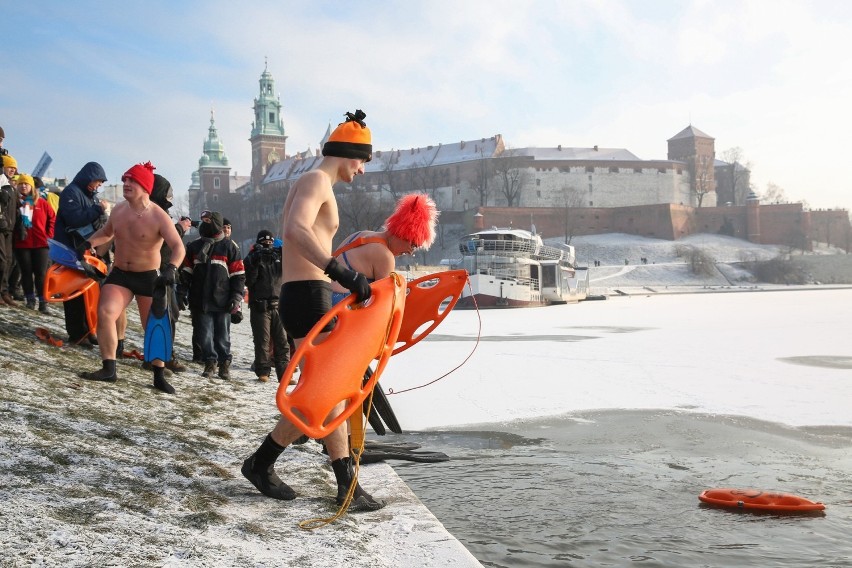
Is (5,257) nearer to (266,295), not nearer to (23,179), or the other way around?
(23,179)

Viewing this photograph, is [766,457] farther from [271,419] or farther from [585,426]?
[271,419]

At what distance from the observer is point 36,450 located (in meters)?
3.67

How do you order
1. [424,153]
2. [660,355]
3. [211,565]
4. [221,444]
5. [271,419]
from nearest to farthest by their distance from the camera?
1. [211,565]
2. [221,444]
3. [271,419]
4. [660,355]
5. [424,153]

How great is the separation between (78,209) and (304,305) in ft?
14.6

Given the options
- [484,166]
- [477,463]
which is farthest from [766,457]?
[484,166]

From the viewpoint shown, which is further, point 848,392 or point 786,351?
point 786,351

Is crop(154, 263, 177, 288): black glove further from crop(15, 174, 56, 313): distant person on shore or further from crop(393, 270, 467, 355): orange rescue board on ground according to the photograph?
crop(15, 174, 56, 313): distant person on shore

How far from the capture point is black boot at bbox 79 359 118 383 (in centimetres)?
574

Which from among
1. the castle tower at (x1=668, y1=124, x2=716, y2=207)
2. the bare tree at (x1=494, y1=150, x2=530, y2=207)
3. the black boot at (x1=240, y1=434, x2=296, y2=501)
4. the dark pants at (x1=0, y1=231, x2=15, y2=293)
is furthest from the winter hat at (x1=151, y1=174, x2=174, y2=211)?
the castle tower at (x1=668, y1=124, x2=716, y2=207)

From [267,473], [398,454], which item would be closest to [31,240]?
[398,454]

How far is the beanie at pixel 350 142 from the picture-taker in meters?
3.95

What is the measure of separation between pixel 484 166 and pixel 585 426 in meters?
94.0

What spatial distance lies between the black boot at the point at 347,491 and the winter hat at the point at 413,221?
46.7 inches

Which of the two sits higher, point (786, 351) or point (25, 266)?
point (25, 266)
